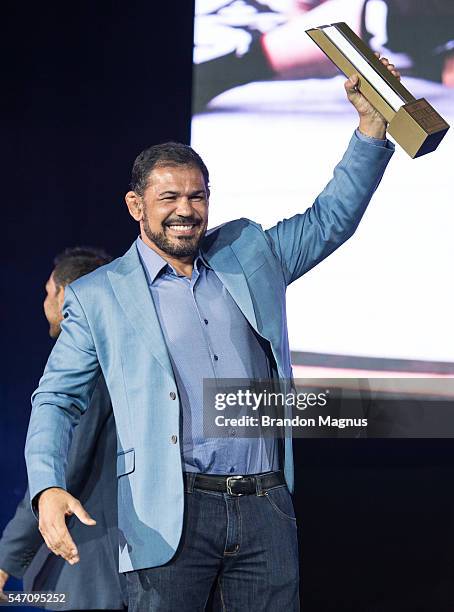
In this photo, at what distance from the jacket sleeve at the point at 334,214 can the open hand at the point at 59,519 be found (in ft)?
2.20

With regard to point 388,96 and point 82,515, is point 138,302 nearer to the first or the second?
point 82,515

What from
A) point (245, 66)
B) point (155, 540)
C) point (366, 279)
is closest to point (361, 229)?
point (366, 279)

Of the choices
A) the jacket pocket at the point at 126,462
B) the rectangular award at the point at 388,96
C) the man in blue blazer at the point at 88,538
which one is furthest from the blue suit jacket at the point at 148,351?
the man in blue blazer at the point at 88,538

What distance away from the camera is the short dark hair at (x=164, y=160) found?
204 centimetres

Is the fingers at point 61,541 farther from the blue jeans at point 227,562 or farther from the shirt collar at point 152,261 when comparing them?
the shirt collar at point 152,261

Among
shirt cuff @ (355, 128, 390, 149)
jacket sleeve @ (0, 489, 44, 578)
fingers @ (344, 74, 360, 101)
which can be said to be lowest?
jacket sleeve @ (0, 489, 44, 578)

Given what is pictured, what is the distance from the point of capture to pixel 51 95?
3215 mm

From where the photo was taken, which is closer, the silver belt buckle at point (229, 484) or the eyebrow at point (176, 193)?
the silver belt buckle at point (229, 484)

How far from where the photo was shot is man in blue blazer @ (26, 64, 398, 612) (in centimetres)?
185

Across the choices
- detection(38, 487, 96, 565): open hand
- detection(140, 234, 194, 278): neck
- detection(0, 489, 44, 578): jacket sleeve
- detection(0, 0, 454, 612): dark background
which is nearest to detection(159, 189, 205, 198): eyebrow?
detection(140, 234, 194, 278): neck

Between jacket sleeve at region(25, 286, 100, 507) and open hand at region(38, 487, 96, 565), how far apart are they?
2.4 inches

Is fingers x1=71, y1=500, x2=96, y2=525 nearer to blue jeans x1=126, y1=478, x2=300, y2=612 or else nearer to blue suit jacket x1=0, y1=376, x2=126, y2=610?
blue jeans x1=126, y1=478, x2=300, y2=612

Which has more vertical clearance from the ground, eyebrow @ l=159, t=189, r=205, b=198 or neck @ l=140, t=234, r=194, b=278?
eyebrow @ l=159, t=189, r=205, b=198

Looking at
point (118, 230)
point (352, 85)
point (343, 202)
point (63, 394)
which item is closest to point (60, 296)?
point (118, 230)
